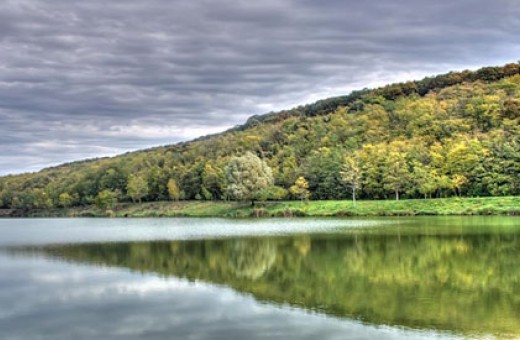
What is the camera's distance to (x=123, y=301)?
23.0 meters

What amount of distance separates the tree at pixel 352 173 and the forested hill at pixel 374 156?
10.1 inches

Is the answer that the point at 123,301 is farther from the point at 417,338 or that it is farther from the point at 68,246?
the point at 68,246

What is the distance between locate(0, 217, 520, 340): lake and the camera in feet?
58.5

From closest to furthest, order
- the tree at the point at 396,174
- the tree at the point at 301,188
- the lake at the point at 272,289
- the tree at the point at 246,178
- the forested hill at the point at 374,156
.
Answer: the lake at the point at 272,289
the forested hill at the point at 374,156
the tree at the point at 396,174
the tree at the point at 246,178
the tree at the point at 301,188

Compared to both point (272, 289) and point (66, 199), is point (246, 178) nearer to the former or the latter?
point (66, 199)

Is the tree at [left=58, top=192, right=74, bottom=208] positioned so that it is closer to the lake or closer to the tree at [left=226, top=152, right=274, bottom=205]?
the tree at [left=226, top=152, right=274, bottom=205]

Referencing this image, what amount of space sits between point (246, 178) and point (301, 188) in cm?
962

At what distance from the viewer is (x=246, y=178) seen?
317 ft

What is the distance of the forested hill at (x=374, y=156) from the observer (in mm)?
85188

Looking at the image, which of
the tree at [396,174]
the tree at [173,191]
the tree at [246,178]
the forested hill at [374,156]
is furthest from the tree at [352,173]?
the tree at [173,191]

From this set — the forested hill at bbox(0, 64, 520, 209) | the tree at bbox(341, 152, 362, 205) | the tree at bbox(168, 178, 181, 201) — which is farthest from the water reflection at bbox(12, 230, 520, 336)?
the tree at bbox(168, 178, 181, 201)

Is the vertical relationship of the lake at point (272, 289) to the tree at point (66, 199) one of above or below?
below

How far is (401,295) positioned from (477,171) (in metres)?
65.3

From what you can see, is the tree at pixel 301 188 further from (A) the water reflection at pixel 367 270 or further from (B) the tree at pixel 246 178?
(A) the water reflection at pixel 367 270
